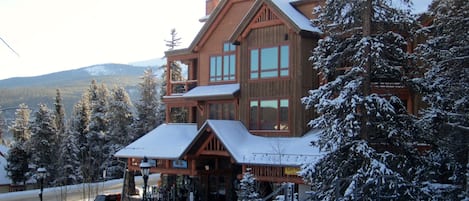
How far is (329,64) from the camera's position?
14.6 meters

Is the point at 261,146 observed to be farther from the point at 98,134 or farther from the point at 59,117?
the point at 59,117

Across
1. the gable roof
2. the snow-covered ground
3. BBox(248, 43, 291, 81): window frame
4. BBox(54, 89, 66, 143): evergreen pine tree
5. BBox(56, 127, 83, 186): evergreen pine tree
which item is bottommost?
the snow-covered ground

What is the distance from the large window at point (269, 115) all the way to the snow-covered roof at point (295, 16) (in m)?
3.17

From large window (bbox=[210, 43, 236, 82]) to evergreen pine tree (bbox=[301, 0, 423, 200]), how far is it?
1151 cm

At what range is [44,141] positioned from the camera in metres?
46.0

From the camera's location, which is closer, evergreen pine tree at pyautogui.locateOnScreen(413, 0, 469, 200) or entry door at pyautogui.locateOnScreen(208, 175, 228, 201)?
evergreen pine tree at pyautogui.locateOnScreen(413, 0, 469, 200)

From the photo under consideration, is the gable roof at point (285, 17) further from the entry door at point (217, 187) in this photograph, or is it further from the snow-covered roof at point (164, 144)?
the entry door at point (217, 187)

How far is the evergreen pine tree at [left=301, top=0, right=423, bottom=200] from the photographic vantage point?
13.6 metres

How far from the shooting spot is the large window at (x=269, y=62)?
76.4ft

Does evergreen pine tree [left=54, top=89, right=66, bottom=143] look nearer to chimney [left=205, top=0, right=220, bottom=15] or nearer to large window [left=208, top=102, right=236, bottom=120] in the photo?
chimney [left=205, top=0, right=220, bottom=15]

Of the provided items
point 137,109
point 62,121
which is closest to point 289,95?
point 137,109

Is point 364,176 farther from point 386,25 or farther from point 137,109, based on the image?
point 137,109

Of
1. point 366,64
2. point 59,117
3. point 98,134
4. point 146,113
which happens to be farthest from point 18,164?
point 366,64

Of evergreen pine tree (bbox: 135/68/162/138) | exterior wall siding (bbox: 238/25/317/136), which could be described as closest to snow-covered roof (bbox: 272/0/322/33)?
exterior wall siding (bbox: 238/25/317/136)
